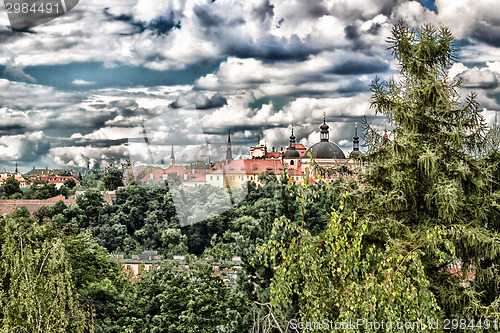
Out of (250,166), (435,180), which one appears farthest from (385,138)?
(250,166)

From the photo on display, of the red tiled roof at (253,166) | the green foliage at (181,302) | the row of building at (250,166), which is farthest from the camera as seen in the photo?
the red tiled roof at (253,166)

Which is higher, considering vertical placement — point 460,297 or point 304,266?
point 304,266

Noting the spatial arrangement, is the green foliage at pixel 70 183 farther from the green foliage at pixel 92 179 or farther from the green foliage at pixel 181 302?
the green foliage at pixel 181 302

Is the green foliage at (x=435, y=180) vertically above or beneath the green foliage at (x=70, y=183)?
above

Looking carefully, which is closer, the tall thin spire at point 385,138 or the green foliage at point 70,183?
the tall thin spire at point 385,138

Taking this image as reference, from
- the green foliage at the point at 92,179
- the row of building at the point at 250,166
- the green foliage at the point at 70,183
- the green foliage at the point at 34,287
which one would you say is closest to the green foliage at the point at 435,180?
the green foliage at the point at 34,287

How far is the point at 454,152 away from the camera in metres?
5.82

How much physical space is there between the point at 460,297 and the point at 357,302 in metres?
2.34

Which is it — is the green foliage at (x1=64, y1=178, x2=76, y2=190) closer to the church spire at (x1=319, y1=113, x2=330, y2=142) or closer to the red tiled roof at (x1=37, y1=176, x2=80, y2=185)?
the red tiled roof at (x1=37, y1=176, x2=80, y2=185)

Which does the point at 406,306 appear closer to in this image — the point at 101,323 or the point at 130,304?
the point at 101,323

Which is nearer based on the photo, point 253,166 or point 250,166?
point 250,166

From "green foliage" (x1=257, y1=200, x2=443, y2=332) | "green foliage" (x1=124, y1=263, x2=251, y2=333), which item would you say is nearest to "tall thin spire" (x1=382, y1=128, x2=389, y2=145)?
"green foliage" (x1=257, y1=200, x2=443, y2=332)

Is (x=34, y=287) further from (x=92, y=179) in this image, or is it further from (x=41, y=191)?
(x=92, y=179)

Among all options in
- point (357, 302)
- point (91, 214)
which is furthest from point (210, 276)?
point (91, 214)
